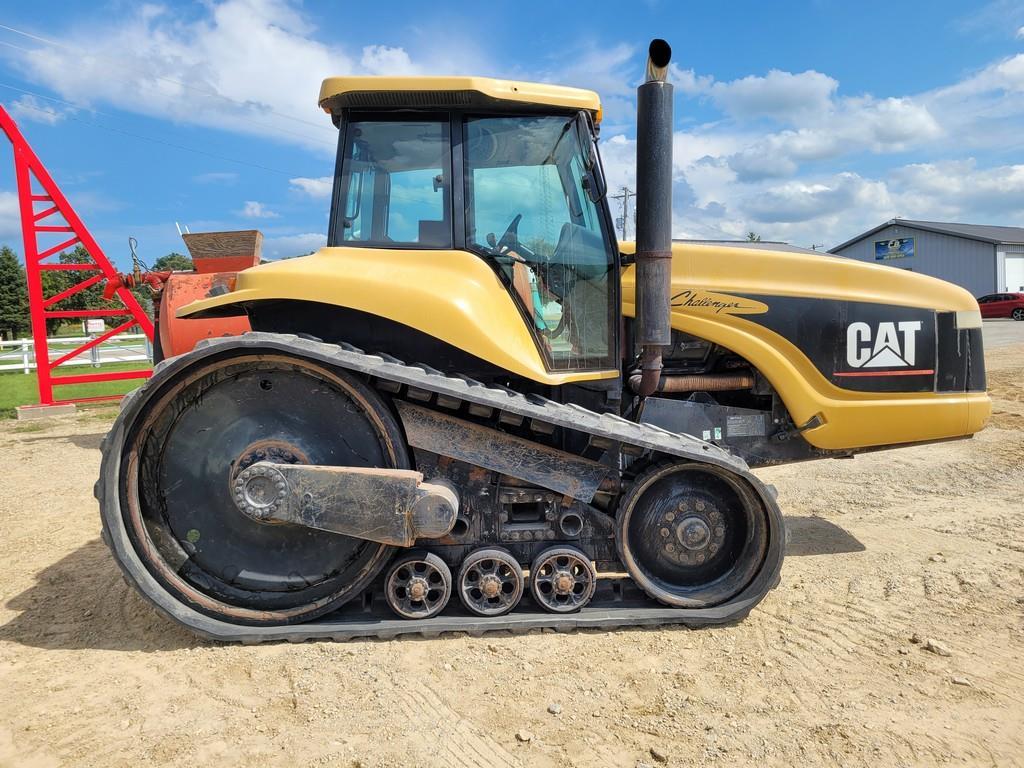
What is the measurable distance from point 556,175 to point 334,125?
52.0 inches

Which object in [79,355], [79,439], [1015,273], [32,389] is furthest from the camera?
[1015,273]

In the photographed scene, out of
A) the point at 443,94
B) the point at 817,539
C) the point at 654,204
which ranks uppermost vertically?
the point at 443,94

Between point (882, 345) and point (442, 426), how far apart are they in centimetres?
296

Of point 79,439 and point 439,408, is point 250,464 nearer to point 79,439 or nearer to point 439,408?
point 439,408

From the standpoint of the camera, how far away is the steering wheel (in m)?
3.53

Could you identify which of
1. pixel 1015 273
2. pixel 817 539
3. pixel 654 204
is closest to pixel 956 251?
pixel 1015 273

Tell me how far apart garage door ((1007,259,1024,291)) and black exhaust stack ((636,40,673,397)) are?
1584 inches

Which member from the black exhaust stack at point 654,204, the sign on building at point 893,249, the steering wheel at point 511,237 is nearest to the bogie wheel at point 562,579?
the black exhaust stack at point 654,204

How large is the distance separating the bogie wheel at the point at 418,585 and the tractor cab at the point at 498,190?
1.24m

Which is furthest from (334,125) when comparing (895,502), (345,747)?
(895,502)

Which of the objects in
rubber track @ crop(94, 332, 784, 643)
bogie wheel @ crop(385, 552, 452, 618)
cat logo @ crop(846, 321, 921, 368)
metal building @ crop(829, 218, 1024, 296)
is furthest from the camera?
metal building @ crop(829, 218, 1024, 296)

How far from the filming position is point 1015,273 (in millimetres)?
34438

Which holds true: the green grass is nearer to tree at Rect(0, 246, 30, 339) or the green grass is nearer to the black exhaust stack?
the black exhaust stack

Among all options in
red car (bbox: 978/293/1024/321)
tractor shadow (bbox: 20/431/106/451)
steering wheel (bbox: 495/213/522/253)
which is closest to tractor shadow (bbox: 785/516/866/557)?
steering wheel (bbox: 495/213/522/253)
